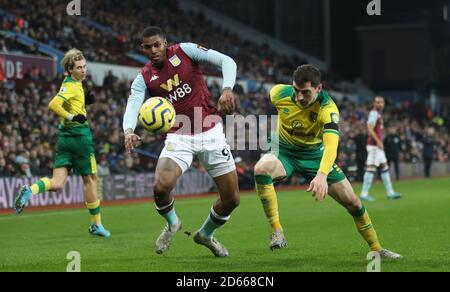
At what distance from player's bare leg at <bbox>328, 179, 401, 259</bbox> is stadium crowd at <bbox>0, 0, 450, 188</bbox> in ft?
41.5

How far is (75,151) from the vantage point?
1187cm

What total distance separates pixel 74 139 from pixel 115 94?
14.4 meters

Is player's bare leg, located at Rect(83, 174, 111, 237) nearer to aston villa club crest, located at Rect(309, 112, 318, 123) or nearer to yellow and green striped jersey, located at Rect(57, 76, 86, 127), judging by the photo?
yellow and green striped jersey, located at Rect(57, 76, 86, 127)

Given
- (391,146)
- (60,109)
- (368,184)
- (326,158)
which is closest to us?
(326,158)

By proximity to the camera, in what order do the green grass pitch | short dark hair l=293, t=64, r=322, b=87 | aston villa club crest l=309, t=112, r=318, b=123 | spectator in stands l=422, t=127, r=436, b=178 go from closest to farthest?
1. short dark hair l=293, t=64, r=322, b=87
2. the green grass pitch
3. aston villa club crest l=309, t=112, r=318, b=123
4. spectator in stands l=422, t=127, r=436, b=178

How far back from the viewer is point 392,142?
30.3 meters

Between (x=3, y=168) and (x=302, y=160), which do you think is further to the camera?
(x=3, y=168)

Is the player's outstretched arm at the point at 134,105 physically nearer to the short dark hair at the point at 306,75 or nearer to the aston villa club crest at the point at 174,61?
the aston villa club crest at the point at 174,61

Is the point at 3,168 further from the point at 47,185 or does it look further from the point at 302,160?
the point at 302,160

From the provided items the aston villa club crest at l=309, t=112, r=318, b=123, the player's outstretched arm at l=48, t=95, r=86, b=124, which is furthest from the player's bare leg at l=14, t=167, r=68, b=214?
the aston villa club crest at l=309, t=112, r=318, b=123

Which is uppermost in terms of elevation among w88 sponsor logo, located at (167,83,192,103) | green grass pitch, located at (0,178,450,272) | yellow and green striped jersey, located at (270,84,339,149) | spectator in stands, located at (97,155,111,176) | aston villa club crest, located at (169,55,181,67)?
aston villa club crest, located at (169,55,181,67)

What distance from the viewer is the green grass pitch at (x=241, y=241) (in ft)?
26.9

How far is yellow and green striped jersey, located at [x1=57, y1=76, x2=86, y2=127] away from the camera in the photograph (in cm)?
1165

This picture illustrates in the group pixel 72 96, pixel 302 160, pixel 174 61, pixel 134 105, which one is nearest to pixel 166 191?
pixel 134 105
